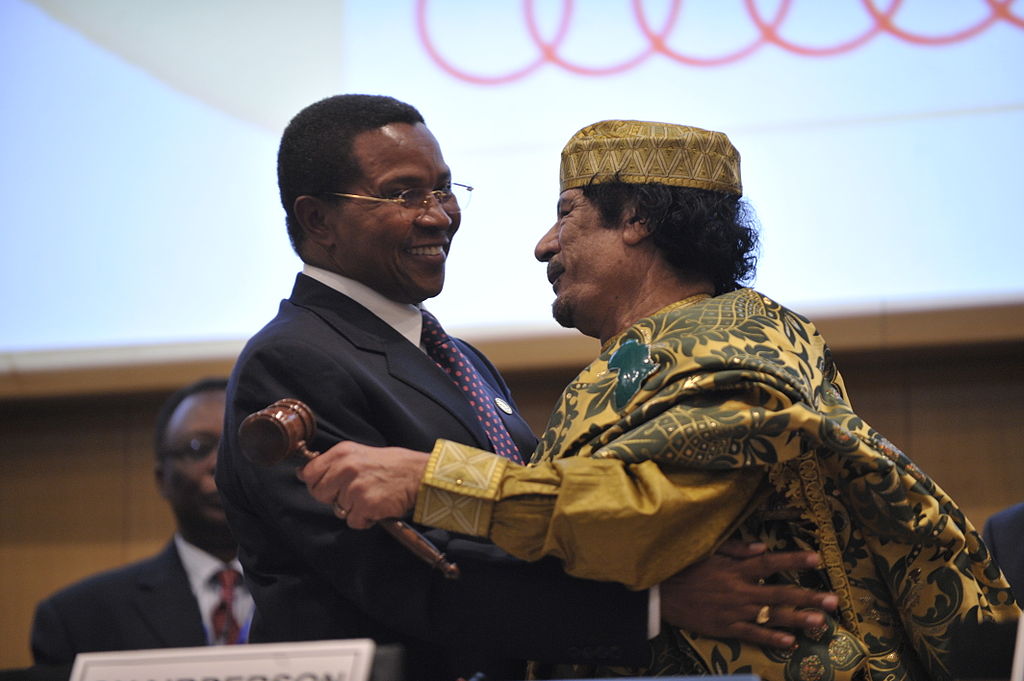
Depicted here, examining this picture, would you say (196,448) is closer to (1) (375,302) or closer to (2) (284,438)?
(1) (375,302)

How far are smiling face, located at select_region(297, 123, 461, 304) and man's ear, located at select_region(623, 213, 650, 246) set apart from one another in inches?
15.6

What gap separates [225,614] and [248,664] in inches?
108

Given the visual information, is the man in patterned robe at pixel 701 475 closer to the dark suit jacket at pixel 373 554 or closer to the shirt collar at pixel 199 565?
the dark suit jacket at pixel 373 554

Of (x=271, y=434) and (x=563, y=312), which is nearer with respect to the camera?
(x=271, y=434)

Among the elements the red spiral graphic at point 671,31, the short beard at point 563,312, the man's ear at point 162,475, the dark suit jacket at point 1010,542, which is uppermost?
the red spiral graphic at point 671,31

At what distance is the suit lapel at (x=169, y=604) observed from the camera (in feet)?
13.4

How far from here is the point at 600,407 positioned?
2.14 m

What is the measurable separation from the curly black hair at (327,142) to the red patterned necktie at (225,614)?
190 cm

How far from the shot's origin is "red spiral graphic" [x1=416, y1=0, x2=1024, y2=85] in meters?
3.82

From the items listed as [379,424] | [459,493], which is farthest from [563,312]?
[459,493]

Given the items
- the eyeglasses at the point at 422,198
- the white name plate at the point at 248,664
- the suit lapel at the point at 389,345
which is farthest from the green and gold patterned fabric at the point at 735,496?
the eyeglasses at the point at 422,198

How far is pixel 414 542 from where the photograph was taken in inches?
76.1

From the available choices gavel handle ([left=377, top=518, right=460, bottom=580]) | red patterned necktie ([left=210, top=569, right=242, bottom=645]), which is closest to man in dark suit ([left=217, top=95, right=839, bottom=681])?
gavel handle ([left=377, top=518, right=460, bottom=580])

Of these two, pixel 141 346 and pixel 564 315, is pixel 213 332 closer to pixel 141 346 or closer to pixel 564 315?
pixel 141 346
